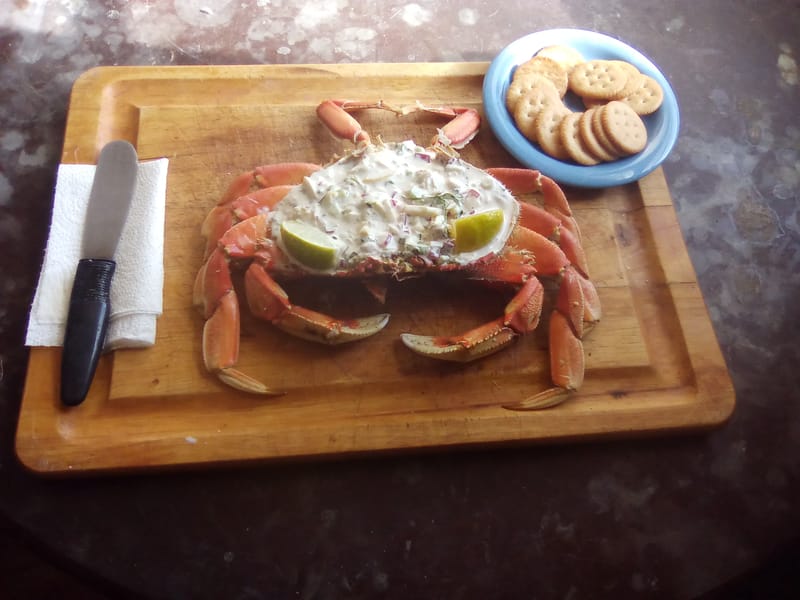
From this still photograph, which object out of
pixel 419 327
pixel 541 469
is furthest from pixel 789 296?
pixel 419 327

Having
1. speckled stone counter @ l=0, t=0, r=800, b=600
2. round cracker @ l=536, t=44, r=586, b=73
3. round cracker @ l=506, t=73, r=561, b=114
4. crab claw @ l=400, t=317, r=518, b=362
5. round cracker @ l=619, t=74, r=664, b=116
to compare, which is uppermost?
round cracker @ l=536, t=44, r=586, b=73

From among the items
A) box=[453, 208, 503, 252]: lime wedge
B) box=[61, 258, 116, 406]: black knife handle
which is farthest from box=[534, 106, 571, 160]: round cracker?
box=[61, 258, 116, 406]: black knife handle

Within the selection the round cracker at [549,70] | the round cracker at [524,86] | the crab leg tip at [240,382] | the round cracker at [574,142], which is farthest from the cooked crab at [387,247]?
the round cracker at [549,70]

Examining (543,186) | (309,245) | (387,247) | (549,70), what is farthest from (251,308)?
(549,70)

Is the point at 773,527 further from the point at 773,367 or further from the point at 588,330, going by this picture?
the point at 588,330

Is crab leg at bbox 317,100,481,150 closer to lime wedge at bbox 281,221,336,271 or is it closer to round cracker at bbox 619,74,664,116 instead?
lime wedge at bbox 281,221,336,271

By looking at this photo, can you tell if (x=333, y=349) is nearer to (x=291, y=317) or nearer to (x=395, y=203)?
(x=291, y=317)
